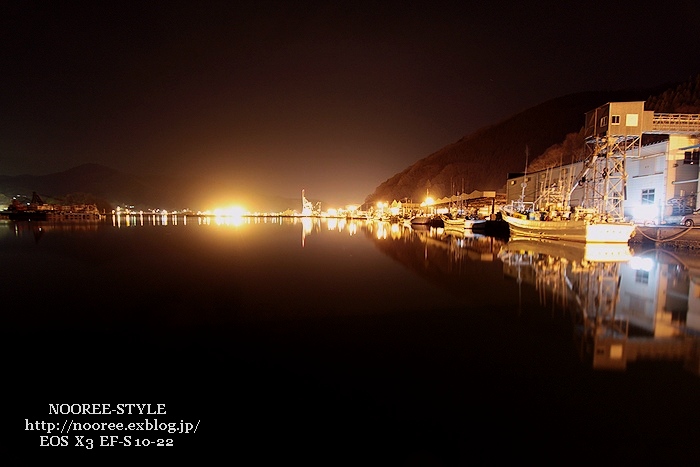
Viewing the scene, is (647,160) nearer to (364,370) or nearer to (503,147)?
A: (364,370)

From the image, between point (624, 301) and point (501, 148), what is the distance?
359 feet

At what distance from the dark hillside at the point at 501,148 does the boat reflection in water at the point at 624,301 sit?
8058cm

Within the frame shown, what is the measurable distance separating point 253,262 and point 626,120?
82.6 feet

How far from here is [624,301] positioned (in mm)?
8695

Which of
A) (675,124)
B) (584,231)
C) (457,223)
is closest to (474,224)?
(457,223)

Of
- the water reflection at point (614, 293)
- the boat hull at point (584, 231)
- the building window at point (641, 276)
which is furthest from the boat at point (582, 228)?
the building window at point (641, 276)

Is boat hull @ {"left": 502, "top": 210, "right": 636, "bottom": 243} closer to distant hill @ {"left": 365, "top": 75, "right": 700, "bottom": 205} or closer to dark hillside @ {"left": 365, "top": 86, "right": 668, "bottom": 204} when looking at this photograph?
distant hill @ {"left": 365, "top": 75, "right": 700, "bottom": 205}

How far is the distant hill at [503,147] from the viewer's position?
326ft

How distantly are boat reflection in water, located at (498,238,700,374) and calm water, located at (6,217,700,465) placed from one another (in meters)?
0.08

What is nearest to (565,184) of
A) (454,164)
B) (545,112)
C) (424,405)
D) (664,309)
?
(664,309)

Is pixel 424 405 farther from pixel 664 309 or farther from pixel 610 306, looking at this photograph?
pixel 664 309

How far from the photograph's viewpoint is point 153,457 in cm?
332

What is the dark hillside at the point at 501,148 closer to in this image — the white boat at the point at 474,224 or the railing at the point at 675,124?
the white boat at the point at 474,224

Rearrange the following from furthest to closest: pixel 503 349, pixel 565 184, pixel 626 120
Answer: pixel 565 184 → pixel 626 120 → pixel 503 349
